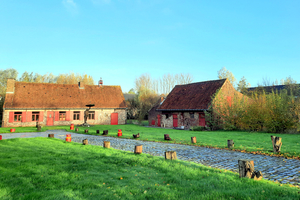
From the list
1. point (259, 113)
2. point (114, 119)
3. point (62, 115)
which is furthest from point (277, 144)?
point (62, 115)

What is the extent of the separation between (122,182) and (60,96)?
33.7 meters

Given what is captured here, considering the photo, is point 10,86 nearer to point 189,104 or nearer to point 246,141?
point 189,104

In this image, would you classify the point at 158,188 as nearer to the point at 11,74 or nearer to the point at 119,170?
the point at 119,170

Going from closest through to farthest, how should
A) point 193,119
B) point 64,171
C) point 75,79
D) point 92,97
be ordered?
point 64,171 < point 193,119 < point 92,97 < point 75,79

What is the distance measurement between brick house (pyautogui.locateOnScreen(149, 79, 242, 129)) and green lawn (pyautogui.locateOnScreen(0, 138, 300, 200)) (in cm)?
2217

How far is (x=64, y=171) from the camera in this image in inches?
237

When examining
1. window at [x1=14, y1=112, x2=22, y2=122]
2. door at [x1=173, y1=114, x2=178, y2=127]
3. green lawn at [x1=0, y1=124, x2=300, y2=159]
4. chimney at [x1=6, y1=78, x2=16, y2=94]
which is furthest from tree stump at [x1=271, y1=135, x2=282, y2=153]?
chimney at [x1=6, y1=78, x2=16, y2=94]

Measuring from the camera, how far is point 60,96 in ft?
115

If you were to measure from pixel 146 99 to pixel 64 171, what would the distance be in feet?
129

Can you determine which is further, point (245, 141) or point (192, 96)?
point (192, 96)

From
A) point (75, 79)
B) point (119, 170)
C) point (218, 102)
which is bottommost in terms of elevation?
point (119, 170)

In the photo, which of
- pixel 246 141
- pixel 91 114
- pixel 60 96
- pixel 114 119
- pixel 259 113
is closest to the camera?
pixel 246 141

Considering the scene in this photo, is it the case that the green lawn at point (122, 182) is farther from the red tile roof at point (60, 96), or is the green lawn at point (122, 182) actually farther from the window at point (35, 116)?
the red tile roof at point (60, 96)

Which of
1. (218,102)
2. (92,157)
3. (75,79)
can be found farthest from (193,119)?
(75,79)
